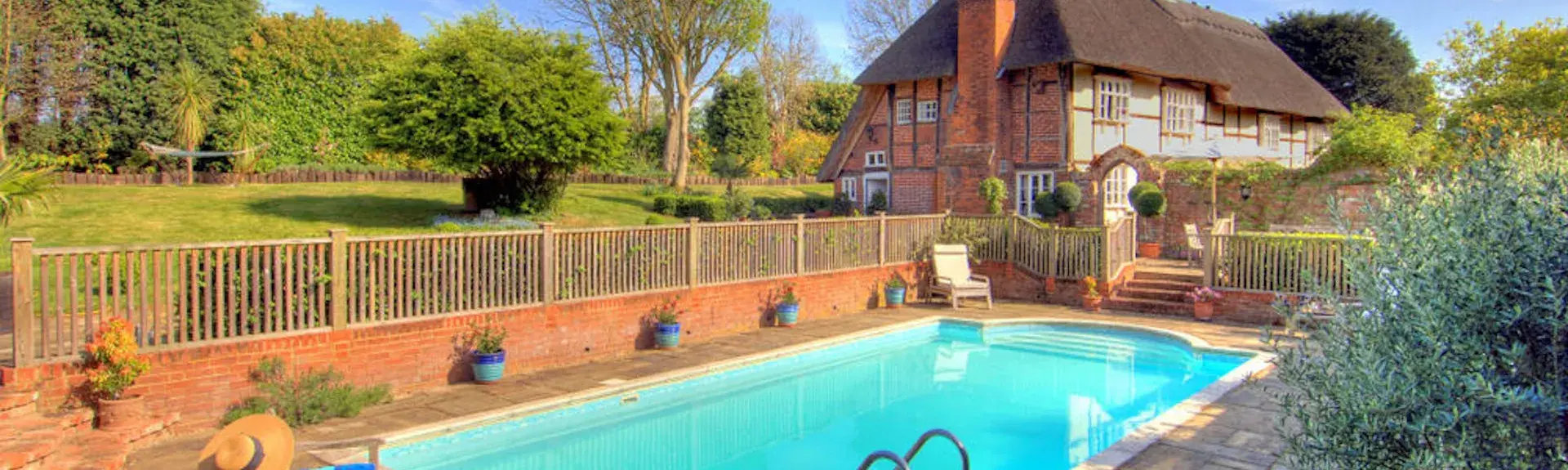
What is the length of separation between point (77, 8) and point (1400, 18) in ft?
162

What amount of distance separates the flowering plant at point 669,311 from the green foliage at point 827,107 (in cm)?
2970

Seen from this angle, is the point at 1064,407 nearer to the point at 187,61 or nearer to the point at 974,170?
the point at 974,170

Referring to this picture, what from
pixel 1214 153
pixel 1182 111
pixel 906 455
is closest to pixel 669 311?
pixel 906 455

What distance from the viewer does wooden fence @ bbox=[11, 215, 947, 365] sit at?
6277 millimetres

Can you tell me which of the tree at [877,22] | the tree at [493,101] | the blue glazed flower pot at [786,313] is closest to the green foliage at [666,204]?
the tree at [493,101]

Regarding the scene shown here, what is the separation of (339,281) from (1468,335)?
7693mm

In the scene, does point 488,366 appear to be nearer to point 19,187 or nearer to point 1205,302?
point 19,187

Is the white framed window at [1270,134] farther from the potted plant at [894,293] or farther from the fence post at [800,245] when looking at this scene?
the fence post at [800,245]

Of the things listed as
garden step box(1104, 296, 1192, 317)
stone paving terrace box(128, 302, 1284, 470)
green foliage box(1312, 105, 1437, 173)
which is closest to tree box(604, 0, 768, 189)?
garden step box(1104, 296, 1192, 317)

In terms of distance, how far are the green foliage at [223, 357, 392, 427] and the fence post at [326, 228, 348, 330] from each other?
44 cm

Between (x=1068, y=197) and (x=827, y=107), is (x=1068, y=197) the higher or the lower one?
the lower one

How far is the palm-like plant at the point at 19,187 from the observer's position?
7105mm

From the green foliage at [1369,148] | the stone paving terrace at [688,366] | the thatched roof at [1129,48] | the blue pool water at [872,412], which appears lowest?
the blue pool water at [872,412]

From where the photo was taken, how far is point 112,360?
19.9ft
